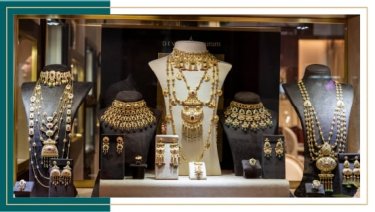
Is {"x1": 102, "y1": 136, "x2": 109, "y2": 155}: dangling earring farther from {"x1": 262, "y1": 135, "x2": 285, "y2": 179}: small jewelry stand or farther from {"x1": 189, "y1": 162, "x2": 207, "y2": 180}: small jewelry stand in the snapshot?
{"x1": 262, "y1": 135, "x2": 285, "y2": 179}: small jewelry stand

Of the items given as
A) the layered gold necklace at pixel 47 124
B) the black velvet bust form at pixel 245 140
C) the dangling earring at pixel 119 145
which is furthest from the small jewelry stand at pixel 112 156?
the black velvet bust form at pixel 245 140

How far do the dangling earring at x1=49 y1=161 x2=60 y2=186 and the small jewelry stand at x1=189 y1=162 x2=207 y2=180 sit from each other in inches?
14.4

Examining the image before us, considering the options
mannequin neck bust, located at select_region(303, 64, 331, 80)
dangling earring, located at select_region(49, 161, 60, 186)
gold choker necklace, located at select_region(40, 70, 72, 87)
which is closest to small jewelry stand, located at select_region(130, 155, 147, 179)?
dangling earring, located at select_region(49, 161, 60, 186)

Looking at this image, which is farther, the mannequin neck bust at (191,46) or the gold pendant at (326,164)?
the mannequin neck bust at (191,46)

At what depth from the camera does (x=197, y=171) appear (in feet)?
5.36

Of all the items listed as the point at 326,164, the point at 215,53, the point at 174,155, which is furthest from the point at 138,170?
the point at 326,164

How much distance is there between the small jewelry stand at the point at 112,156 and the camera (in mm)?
1604

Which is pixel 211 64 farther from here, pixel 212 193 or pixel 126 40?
pixel 212 193

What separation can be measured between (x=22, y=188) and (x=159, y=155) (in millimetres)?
382

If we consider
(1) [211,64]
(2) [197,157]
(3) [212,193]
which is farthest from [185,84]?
(3) [212,193]

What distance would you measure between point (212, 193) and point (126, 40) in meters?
0.54

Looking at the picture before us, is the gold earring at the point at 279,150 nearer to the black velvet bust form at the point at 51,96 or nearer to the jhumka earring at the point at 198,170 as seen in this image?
the jhumka earring at the point at 198,170

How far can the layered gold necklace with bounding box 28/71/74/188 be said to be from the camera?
5.31 feet
